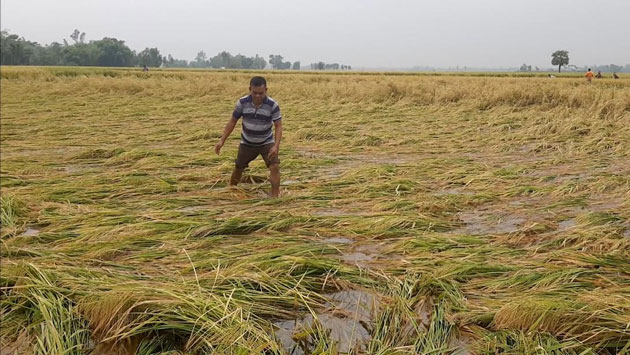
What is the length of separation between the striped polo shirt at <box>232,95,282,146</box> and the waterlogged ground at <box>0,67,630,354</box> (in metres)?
0.60

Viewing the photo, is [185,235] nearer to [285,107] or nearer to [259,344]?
[259,344]

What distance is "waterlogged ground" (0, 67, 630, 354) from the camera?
6.49 feet

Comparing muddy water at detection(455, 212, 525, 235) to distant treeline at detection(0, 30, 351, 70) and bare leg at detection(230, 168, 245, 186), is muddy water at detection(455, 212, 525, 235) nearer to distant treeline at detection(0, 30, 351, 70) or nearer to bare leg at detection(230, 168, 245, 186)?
bare leg at detection(230, 168, 245, 186)

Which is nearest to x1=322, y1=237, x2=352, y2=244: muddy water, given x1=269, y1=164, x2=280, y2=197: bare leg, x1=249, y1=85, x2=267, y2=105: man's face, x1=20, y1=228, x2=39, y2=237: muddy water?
x1=269, y1=164, x2=280, y2=197: bare leg

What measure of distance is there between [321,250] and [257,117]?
1838 millimetres

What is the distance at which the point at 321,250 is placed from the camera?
2928mm

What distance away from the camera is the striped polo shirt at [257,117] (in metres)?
4.27

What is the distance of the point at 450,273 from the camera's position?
2561 millimetres

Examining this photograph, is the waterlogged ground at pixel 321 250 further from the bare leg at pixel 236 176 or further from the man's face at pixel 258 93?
the man's face at pixel 258 93

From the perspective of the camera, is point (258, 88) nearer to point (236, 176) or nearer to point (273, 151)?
point (273, 151)

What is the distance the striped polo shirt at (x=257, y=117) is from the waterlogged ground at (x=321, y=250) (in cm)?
60

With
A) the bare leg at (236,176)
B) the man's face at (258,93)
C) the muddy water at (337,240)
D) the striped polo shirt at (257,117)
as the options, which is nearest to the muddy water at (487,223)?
the muddy water at (337,240)

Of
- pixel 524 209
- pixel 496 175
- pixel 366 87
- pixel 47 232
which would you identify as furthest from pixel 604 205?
pixel 366 87

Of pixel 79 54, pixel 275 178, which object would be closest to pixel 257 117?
pixel 275 178
